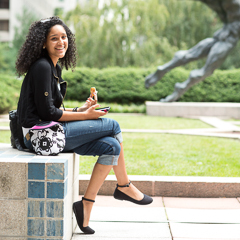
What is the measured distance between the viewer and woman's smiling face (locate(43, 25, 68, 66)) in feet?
8.41

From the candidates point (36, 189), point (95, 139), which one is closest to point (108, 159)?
point (95, 139)

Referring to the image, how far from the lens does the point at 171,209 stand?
10.3ft

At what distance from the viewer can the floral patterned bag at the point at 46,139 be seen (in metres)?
2.37

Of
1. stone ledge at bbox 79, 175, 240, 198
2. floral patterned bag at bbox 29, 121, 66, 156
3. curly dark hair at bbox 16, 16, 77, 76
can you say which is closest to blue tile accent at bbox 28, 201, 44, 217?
floral patterned bag at bbox 29, 121, 66, 156

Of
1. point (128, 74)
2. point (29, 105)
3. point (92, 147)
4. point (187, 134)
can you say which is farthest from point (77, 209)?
point (128, 74)

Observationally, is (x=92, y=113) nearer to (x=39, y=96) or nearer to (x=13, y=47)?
(x=39, y=96)

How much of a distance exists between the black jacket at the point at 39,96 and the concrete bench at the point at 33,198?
0.35 metres

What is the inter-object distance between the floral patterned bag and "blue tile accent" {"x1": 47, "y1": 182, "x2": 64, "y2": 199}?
268 millimetres

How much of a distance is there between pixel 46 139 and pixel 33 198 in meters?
0.41

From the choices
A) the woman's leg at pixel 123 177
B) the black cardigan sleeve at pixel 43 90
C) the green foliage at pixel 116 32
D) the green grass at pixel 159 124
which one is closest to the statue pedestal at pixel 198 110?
the green grass at pixel 159 124

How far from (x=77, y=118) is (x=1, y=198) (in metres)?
0.75

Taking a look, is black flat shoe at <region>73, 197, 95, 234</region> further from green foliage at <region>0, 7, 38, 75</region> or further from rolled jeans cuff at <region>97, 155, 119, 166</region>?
green foliage at <region>0, 7, 38, 75</region>

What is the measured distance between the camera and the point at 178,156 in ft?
16.4

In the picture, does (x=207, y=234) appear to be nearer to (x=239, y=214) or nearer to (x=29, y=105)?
(x=239, y=214)
